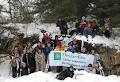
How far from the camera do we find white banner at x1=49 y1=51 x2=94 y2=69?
19.1 m

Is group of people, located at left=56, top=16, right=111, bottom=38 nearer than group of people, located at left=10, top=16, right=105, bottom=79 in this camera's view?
No

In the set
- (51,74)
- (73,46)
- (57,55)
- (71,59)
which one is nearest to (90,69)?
(71,59)

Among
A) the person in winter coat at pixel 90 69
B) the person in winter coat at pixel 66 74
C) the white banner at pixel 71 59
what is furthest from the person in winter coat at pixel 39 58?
the person in winter coat at pixel 90 69

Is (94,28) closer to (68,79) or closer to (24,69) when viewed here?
(68,79)

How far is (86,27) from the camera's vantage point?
21062mm

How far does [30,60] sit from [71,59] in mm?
1910

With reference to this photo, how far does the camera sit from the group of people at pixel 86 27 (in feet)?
69.5

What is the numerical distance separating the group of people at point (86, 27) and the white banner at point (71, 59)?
2.32 m

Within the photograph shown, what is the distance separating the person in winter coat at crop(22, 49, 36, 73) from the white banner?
0.79 metres

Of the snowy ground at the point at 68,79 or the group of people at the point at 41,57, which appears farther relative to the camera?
the group of people at the point at 41,57

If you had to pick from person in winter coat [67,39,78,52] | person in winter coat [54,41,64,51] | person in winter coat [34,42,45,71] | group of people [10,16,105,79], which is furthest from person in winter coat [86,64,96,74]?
person in winter coat [34,42,45,71]

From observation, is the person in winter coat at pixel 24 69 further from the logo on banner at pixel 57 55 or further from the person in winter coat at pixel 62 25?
the person in winter coat at pixel 62 25

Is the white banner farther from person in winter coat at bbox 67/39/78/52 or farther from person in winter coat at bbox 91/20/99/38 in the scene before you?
person in winter coat at bbox 91/20/99/38

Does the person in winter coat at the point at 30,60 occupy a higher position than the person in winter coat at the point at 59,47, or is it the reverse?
the person in winter coat at the point at 59,47
